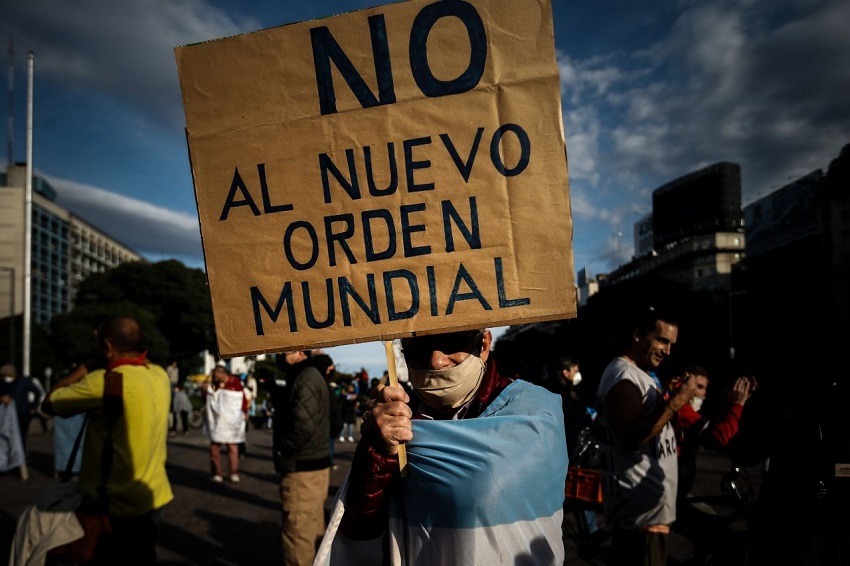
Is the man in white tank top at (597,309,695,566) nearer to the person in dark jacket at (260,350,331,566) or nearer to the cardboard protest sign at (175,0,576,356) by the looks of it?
the cardboard protest sign at (175,0,576,356)

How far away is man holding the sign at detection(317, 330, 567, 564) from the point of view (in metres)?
1.83

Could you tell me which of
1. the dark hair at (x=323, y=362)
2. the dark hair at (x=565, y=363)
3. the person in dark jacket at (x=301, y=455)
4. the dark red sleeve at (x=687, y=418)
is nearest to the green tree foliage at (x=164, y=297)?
the dark hair at (x=323, y=362)

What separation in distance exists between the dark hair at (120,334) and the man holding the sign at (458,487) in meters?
2.29

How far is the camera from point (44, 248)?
284ft

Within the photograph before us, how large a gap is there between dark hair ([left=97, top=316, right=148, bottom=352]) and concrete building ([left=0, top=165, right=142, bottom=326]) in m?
72.0

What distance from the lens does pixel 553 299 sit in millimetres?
1941

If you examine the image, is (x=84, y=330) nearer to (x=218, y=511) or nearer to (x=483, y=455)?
(x=218, y=511)

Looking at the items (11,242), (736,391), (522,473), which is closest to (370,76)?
(522,473)

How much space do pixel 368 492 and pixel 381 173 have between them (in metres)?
1.02

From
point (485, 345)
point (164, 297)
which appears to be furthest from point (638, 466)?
point (164, 297)

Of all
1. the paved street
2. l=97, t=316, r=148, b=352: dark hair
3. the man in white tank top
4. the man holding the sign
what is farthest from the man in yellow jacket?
the man in white tank top

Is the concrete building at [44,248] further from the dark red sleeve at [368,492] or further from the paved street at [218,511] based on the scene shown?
the dark red sleeve at [368,492]

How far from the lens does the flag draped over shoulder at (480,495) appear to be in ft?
5.99

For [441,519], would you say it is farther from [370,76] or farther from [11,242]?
[11,242]
